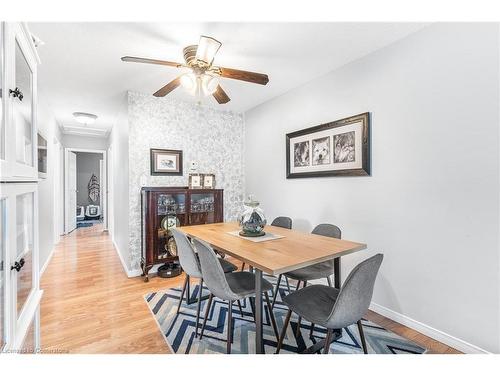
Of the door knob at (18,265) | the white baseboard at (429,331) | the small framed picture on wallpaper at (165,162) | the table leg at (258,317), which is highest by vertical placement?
the small framed picture on wallpaper at (165,162)

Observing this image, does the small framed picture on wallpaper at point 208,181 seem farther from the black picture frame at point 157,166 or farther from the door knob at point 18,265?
the door knob at point 18,265

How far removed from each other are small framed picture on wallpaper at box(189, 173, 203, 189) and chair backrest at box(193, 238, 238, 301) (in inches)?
79.4

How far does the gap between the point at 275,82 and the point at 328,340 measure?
8.72ft

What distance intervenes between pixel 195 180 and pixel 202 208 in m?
0.43

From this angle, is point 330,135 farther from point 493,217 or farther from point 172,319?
point 172,319

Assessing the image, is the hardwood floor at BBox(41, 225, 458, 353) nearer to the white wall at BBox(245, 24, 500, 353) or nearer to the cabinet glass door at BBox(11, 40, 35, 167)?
the white wall at BBox(245, 24, 500, 353)

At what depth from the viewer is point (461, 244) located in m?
1.72

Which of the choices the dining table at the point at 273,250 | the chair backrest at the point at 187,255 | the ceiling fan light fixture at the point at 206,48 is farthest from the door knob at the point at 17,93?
the dining table at the point at 273,250

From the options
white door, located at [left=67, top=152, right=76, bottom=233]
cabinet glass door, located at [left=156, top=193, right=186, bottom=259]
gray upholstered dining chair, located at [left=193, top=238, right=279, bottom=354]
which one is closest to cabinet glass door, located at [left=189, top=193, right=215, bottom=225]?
cabinet glass door, located at [left=156, top=193, right=186, bottom=259]

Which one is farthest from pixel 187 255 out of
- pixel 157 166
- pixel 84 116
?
pixel 84 116

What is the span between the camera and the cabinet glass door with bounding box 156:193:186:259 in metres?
3.13

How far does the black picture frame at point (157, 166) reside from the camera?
3.31m

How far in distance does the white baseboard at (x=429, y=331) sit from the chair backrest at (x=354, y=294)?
105 cm

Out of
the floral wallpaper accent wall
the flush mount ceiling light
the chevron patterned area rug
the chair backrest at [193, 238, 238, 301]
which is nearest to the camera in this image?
the chair backrest at [193, 238, 238, 301]
